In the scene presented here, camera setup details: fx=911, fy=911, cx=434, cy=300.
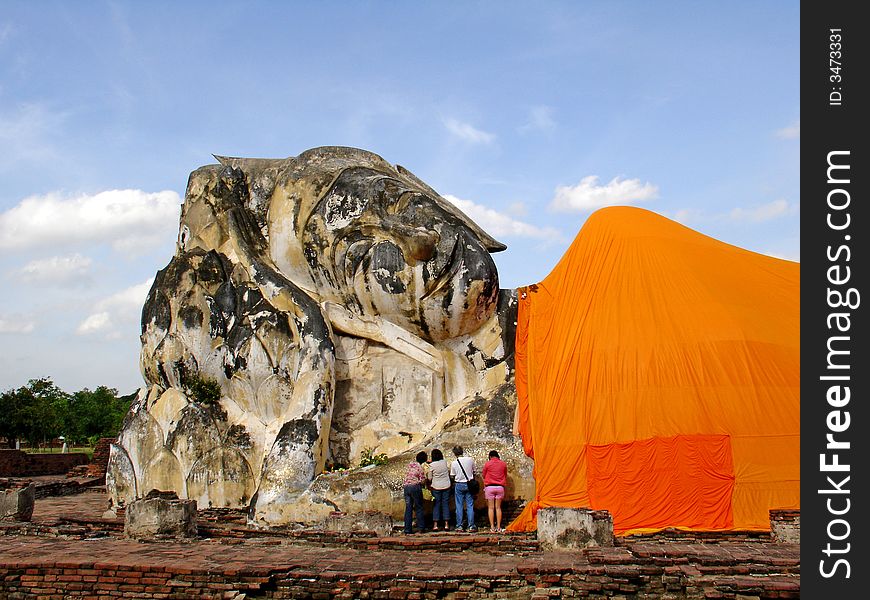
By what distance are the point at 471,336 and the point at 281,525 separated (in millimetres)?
3510

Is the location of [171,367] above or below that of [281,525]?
above

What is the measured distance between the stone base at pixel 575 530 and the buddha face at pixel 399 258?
397cm

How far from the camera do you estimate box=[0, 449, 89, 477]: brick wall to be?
20.2 m

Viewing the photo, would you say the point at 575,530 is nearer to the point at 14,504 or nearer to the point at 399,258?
the point at 399,258

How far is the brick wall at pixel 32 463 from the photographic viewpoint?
795 inches

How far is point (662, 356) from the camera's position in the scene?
9734 millimetres

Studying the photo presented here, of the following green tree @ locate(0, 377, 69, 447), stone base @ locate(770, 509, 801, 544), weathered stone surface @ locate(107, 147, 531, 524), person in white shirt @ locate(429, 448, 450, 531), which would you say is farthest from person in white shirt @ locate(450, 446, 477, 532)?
green tree @ locate(0, 377, 69, 447)

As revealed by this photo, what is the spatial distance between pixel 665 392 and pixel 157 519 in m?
5.30

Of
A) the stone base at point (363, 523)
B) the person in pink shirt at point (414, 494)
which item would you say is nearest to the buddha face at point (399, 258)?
the person in pink shirt at point (414, 494)

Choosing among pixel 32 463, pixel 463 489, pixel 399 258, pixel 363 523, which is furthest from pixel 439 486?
pixel 32 463
